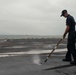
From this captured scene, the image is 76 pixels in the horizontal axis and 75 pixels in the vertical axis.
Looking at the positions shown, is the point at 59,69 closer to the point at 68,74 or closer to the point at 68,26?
the point at 68,74

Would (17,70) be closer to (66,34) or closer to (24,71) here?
(24,71)

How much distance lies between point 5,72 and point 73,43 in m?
3.35

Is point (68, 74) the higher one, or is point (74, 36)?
point (74, 36)

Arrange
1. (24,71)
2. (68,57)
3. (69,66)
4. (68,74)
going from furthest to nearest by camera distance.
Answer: (68,57) < (69,66) < (24,71) < (68,74)

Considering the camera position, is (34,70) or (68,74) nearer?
(68,74)

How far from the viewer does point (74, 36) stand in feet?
38.0

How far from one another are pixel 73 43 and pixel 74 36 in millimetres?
288

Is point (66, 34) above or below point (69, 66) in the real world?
above

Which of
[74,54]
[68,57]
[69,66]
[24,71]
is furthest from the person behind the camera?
[68,57]

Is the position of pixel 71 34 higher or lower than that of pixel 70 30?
lower

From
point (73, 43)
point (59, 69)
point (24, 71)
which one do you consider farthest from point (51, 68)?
point (73, 43)

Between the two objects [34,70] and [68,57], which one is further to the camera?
[68,57]

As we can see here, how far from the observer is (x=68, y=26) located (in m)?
11.6

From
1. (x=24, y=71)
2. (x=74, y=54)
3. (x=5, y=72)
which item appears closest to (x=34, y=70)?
(x=24, y=71)
